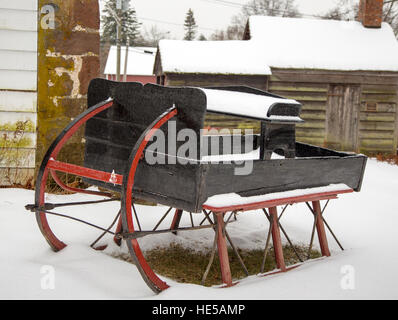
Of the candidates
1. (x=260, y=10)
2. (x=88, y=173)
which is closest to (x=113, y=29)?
(x=260, y=10)

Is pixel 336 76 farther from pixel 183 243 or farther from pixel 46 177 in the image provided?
pixel 46 177

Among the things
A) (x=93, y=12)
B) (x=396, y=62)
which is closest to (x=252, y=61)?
(x=396, y=62)

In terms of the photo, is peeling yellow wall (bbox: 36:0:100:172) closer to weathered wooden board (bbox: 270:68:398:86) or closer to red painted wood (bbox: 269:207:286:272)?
red painted wood (bbox: 269:207:286:272)

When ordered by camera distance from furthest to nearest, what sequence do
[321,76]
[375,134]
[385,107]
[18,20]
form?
[375,134], [385,107], [321,76], [18,20]

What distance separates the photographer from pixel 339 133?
14.6 meters

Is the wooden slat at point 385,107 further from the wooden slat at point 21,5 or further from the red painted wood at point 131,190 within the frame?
the red painted wood at point 131,190

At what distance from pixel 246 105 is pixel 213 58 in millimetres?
10568

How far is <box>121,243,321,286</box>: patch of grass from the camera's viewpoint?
392cm

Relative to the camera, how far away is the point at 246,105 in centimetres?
353

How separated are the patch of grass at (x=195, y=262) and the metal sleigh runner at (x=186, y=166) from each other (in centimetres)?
46

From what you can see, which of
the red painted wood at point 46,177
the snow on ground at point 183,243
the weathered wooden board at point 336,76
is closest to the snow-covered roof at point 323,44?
the weathered wooden board at point 336,76

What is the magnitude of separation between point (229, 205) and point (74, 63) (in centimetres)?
349

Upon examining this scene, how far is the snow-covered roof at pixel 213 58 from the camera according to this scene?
13.4 meters

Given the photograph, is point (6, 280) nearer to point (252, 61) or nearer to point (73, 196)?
point (73, 196)
